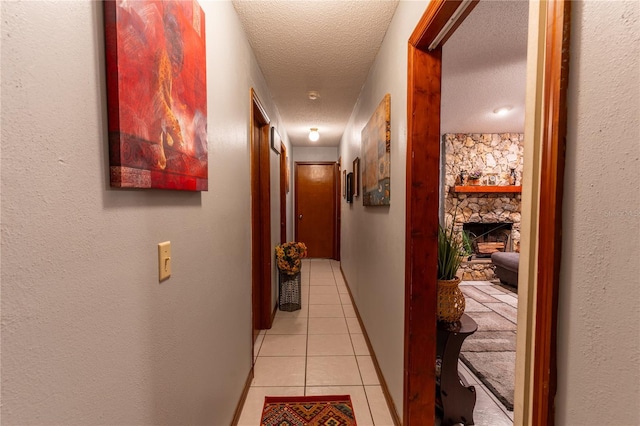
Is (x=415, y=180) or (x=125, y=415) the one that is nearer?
(x=125, y=415)

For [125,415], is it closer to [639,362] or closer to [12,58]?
[12,58]

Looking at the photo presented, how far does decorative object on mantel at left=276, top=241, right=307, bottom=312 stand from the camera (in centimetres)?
319

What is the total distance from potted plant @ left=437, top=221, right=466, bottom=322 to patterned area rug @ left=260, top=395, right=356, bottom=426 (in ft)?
2.71

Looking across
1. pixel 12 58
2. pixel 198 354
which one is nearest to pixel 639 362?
pixel 12 58

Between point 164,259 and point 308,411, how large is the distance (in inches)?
56.4

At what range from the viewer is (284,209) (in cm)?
412

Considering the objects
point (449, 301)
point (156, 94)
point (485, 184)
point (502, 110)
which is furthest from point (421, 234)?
point (485, 184)

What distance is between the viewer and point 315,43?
80.4 inches

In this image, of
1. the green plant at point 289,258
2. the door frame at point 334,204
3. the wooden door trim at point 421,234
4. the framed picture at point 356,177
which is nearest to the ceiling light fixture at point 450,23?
the wooden door trim at point 421,234

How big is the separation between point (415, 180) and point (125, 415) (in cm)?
135

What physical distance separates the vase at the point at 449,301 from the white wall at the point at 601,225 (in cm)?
96

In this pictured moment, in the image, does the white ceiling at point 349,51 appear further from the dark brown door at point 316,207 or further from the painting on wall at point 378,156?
the dark brown door at point 316,207

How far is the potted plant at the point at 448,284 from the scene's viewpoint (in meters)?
1.53

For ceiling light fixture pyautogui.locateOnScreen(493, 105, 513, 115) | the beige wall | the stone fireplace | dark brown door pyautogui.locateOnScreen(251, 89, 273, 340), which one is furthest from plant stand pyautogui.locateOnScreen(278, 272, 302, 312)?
ceiling light fixture pyautogui.locateOnScreen(493, 105, 513, 115)
